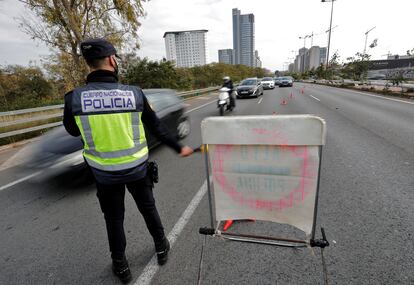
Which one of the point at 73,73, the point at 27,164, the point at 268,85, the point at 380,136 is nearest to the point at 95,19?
the point at 73,73

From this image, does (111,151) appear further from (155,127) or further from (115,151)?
(155,127)

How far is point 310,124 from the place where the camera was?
164 cm

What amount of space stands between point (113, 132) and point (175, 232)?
4.91 ft

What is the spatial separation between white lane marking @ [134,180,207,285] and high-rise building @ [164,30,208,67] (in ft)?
382

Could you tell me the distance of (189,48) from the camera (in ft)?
376

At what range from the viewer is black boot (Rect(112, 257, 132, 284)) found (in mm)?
2018

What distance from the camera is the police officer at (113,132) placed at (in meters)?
1.71

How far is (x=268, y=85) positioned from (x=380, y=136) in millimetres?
24485

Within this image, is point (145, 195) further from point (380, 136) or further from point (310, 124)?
point (380, 136)

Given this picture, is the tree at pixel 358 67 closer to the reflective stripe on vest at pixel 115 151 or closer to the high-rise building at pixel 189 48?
the reflective stripe on vest at pixel 115 151

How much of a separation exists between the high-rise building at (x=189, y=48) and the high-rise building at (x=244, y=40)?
2856 cm

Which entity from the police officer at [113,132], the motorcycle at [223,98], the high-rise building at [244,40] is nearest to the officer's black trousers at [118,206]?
the police officer at [113,132]

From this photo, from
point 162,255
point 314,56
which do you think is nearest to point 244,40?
point 314,56

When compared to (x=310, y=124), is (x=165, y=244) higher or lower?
lower
